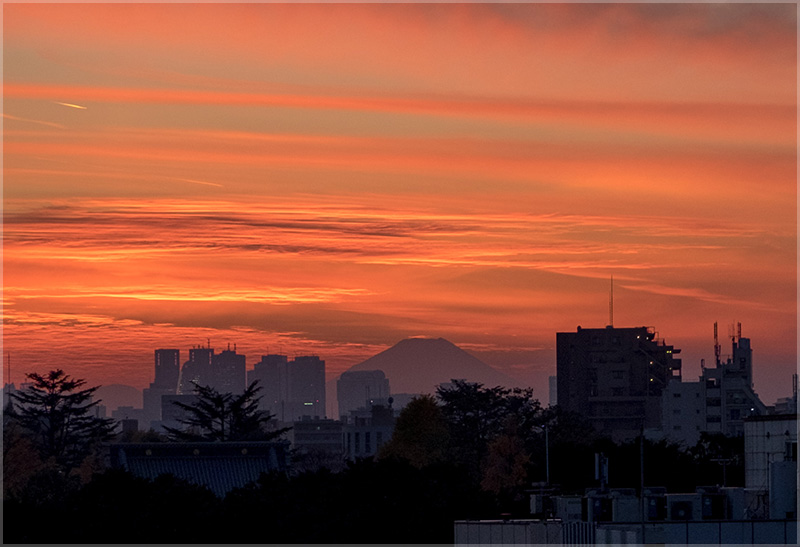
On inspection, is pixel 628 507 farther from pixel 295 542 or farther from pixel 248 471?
pixel 248 471

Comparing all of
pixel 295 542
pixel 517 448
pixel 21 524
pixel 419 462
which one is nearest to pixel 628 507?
pixel 295 542

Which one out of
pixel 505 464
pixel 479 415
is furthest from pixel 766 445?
pixel 479 415

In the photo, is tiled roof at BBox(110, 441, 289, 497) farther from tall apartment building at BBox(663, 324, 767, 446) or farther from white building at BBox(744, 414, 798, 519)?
tall apartment building at BBox(663, 324, 767, 446)

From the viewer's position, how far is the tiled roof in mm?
69188

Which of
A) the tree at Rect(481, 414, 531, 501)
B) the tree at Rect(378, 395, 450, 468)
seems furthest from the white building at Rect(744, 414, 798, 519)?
the tree at Rect(378, 395, 450, 468)

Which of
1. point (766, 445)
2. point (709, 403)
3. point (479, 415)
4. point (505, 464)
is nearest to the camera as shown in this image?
point (766, 445)

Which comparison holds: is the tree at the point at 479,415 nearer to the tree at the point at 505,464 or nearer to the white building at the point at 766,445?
the tree at the point at 505,464

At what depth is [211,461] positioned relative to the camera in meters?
70.4

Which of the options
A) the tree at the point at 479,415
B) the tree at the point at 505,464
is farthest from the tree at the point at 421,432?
the tree at the point at 479,415

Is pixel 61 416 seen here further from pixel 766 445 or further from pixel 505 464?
pixel 766 445

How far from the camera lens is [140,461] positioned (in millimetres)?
69312

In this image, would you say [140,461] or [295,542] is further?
[140,461]

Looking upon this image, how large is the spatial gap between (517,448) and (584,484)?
1049 inches

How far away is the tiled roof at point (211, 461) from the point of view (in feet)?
227
